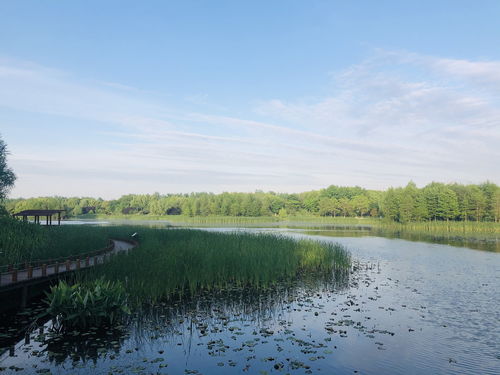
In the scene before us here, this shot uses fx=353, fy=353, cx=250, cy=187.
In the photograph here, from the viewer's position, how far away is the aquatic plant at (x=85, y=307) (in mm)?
11656

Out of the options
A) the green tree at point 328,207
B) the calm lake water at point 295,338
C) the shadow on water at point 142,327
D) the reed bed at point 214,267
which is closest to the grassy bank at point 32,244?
the reed bed at point 214,267

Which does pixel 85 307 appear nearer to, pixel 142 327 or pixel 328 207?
pixel 142 327

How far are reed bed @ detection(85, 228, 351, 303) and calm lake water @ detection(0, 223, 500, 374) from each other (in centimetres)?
139

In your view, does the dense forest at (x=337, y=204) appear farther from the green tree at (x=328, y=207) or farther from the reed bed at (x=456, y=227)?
the reed bed at (x=456, y=227)

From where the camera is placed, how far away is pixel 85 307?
1164 centimetres

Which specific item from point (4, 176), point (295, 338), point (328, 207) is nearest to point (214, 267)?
point (295, 338)

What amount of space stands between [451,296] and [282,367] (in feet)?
39.1

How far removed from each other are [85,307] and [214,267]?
8.30 meters

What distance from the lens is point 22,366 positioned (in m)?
8.95

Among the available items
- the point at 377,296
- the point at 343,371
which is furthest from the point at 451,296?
the point at 343,371

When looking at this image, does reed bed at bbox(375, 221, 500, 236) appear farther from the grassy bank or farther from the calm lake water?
the grassy bank

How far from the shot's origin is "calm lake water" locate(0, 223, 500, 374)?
9.21 meters

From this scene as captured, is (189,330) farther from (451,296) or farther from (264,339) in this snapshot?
(451,296)

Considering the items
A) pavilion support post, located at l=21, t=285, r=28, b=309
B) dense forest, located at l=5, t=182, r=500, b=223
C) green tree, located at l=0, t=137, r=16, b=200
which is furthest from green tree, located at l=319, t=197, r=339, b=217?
pavilion support post, located at l=21, t=285, r=28, b=309
